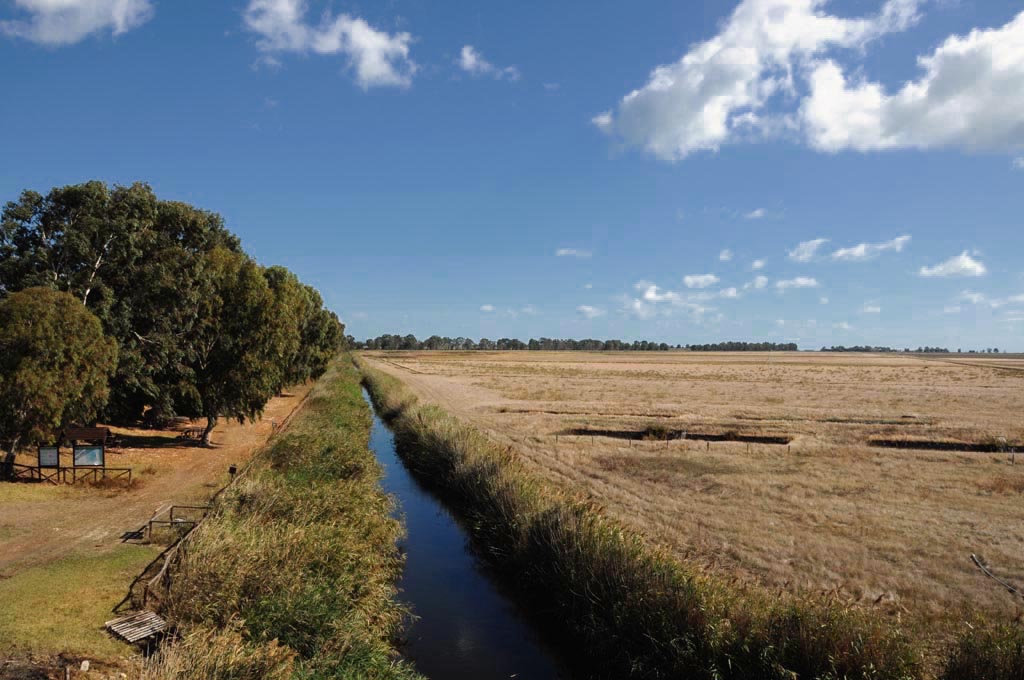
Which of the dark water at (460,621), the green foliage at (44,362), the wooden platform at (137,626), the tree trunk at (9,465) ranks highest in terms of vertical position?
the green foliage at (44,362)

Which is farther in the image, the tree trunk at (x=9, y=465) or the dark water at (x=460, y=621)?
the tree trunk at (x=9, y=465)

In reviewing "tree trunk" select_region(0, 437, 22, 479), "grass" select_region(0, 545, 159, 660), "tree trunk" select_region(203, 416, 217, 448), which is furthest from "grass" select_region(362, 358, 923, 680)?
"tree trunk" select_region(203, 416, 217, 448)

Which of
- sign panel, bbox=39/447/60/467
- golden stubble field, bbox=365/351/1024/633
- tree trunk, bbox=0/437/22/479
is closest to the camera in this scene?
golden stubble field, bbox=365/351/1024/633

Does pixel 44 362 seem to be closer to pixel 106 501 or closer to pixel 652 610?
pixel 106 501

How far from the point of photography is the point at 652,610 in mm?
11289

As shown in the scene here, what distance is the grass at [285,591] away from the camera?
866 cm

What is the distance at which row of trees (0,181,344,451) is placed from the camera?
64.9ft

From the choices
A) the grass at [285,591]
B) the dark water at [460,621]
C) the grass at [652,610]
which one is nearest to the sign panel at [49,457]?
the grass at [285,591]

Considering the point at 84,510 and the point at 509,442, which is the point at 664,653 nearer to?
the point at 84,510

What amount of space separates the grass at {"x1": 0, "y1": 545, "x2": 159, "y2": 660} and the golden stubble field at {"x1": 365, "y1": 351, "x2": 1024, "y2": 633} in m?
12.3

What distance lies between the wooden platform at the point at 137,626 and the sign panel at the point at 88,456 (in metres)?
13.3

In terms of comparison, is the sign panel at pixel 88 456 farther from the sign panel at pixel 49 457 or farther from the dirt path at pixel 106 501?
the dirt path at pixel 106 501

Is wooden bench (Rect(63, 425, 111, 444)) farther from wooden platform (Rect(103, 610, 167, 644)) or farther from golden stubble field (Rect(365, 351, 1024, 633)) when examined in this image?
golden stubble field (Rect(365, 351, 1024, 633))

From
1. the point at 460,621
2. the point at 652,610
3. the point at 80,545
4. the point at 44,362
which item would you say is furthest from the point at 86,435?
the point at 652,610
